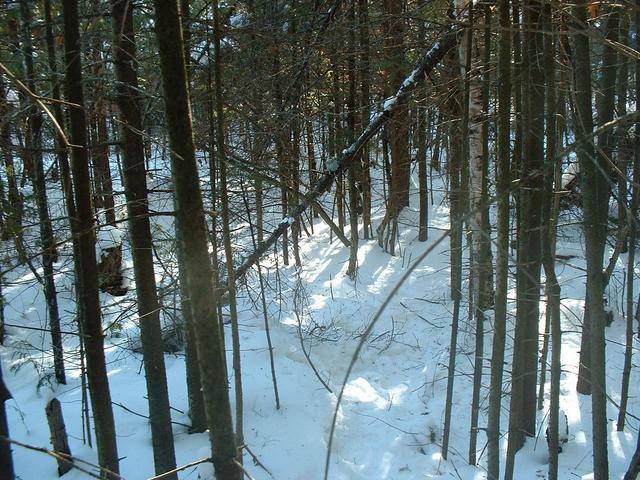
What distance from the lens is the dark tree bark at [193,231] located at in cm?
216

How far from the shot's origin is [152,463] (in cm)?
677

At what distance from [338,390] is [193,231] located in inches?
275

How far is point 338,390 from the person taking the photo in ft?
28.6

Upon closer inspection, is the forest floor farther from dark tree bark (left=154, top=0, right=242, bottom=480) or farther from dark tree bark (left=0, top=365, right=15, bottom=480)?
dark tree bark (left=154, top=0, right=242, bottom=480)

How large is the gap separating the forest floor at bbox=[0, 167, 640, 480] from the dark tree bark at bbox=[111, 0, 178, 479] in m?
0.30

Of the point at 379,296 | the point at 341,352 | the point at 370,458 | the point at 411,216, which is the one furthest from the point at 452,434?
the point at 411,216

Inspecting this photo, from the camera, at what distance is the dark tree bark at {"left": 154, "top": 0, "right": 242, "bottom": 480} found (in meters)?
2.16

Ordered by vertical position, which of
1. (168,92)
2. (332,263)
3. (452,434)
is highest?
(168,92)

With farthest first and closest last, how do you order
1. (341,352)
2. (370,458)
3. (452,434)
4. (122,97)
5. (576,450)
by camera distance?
(341,352) < (452,434) < (370,458) < (576,450) < (122,97)

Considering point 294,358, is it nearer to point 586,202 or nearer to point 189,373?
point 189,373

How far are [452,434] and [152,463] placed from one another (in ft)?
13.1

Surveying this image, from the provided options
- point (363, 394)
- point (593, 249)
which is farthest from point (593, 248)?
point (363, 394)

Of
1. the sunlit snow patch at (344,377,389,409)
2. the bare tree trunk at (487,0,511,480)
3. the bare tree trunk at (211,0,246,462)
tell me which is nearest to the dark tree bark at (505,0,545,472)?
the bare tree trunk at (487,0,511,480)

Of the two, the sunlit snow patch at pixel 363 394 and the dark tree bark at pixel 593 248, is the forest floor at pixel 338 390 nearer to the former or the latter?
the sunlit snow patch at pixel 363 394
